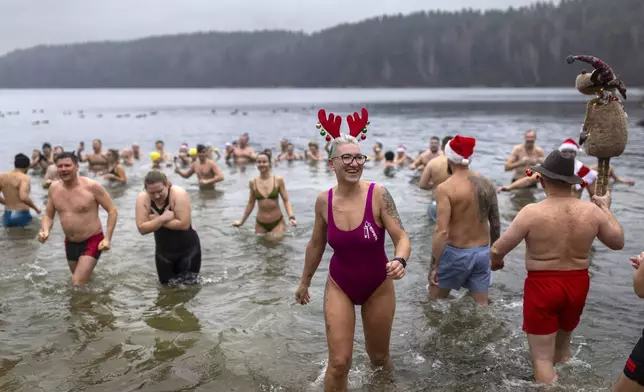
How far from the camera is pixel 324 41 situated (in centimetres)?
19700

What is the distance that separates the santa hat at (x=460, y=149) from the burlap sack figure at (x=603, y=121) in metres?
1.11

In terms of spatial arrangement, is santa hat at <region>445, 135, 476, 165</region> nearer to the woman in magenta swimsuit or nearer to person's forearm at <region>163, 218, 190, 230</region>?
the woman in magenta swimsuit

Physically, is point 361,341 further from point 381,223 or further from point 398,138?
point 398,138

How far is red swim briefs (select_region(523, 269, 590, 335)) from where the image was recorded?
13.3 feet

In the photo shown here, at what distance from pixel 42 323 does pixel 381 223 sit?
14.5 ft

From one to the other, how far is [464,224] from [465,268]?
451 millimetres

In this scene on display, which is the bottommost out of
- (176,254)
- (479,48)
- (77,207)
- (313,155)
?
(313,155)

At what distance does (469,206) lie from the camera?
17.8 feet

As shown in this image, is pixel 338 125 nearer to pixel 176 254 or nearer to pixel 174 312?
pixel 176 254

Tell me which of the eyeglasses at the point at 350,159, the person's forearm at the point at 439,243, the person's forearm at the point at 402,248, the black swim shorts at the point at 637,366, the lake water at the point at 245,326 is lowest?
the lake water at the point at 245,326

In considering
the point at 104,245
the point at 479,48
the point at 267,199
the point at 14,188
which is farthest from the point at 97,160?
the point at 479,48

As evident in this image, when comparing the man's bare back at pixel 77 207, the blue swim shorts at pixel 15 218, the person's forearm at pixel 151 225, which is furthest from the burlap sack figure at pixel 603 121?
the blue swim shorts at pixel 15 218

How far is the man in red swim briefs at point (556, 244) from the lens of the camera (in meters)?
4.00

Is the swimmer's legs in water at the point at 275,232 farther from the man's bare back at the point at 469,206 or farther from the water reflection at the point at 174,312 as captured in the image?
the man's bare back at the point at 469,206
